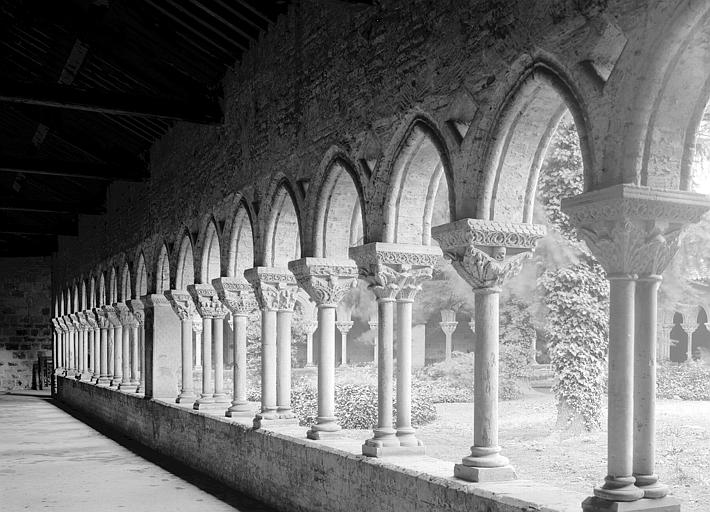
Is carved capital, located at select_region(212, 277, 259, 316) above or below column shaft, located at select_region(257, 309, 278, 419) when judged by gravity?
above

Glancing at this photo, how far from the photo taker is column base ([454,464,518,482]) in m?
4.54

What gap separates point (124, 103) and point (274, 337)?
3.24 metres

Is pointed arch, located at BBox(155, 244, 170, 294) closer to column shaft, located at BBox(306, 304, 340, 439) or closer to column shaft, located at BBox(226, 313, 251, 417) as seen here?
column shaft, located at BBox(226, 313, 251, 417)

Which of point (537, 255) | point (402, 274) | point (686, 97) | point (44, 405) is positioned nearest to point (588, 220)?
point (686, 97)

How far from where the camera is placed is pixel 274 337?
802 cm

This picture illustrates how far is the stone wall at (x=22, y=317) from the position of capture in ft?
82.0

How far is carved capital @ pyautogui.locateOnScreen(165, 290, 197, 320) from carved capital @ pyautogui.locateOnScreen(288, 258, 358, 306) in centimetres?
450

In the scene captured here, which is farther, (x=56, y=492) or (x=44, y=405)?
(x=44, y=405)

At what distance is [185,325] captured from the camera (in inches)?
442

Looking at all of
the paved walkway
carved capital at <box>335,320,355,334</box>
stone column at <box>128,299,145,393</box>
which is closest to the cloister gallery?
stone column at <box>128,299,145,393</box>

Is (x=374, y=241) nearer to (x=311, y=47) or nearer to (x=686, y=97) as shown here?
(x=311, y=47)

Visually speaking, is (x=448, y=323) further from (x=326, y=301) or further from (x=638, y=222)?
(x=638, y=222)

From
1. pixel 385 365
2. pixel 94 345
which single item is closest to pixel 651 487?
pixel 385 365

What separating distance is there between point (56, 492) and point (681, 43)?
21.1ft
